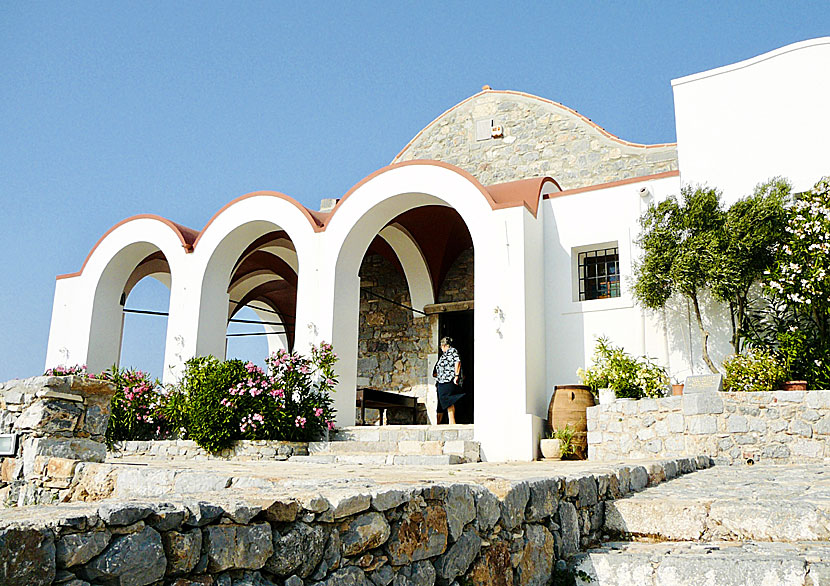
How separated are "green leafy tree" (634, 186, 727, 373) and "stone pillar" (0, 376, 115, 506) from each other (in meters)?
6.76

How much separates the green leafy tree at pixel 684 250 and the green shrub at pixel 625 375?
0.66 metres

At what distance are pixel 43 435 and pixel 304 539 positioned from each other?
396cm

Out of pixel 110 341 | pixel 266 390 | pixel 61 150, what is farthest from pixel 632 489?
pixel 110 341

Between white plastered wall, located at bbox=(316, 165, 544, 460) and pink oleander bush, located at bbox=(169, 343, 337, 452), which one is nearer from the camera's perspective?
white plastered wall, located at bbox=(316, 165, 544, 460)

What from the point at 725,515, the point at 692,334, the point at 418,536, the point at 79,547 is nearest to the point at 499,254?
the point at 692,334

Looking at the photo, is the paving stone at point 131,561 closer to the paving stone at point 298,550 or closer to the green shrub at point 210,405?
the paving stone at point 298,550

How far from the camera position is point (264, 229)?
11766mm

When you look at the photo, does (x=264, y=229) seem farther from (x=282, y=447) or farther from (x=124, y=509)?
(x=124, y=509)

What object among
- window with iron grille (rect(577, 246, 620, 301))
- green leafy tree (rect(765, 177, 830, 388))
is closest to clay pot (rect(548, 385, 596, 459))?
window with iron grille (rect(577, 246, 620, 301))

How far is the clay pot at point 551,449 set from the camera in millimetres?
8430

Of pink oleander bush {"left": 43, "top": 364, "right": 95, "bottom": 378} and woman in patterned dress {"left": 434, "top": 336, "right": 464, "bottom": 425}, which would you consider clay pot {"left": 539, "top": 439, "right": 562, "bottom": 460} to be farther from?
pink oleander bush {"left": 43, "top": 364, "right": 95, "bottom": 378}

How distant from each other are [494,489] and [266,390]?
6574mm

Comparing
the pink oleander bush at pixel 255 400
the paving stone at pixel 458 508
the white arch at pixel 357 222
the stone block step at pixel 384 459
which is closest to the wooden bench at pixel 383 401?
the white arch at pixel 357 222

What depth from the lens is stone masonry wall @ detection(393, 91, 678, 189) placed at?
42.8ft
